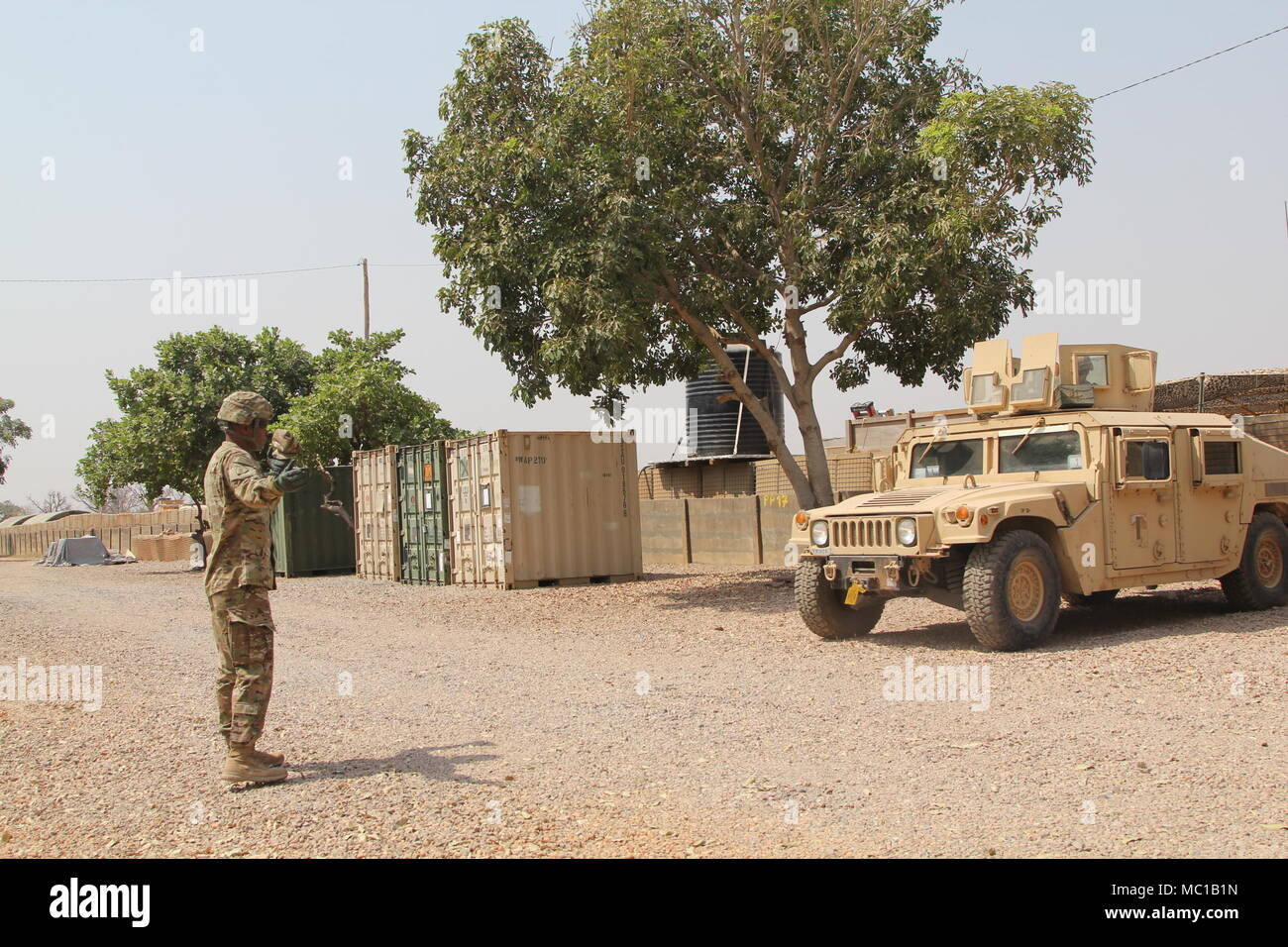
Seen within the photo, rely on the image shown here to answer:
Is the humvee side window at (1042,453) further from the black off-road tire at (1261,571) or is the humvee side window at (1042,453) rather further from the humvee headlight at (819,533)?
the black off-road tire at (1261,571)

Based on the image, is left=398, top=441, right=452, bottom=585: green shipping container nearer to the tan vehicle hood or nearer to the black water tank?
the black water tank

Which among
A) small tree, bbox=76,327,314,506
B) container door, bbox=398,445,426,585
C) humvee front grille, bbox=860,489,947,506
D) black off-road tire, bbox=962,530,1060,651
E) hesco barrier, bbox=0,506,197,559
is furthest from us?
hesco barrier, bbox=0,506,197,559

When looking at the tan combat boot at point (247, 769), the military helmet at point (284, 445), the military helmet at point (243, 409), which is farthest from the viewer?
the military helmet at point (243, 409)

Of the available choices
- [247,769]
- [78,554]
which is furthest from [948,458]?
[78,554]

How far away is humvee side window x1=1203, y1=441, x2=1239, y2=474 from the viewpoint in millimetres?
10281

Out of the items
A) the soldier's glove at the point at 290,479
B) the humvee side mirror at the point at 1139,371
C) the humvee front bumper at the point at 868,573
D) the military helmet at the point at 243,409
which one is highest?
the humvee side mirror at the point at 1139,371

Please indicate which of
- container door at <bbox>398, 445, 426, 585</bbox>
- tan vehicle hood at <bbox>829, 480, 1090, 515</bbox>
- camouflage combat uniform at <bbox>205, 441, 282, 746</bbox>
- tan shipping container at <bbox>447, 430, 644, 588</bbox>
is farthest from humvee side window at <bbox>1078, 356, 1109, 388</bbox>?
container door at <bbox>398, 445, 426, 585</bbox>

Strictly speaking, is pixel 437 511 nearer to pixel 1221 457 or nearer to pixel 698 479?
pixel 698 479

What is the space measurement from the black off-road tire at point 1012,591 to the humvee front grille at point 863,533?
680 millimetres

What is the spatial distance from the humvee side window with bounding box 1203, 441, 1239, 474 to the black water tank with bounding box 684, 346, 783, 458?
13.2 m

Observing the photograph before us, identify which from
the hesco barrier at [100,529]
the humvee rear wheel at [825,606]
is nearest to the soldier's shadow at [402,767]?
the humvee rear wheel at [825,606]

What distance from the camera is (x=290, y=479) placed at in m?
5.61

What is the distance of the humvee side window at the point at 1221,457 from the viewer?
1028cm
